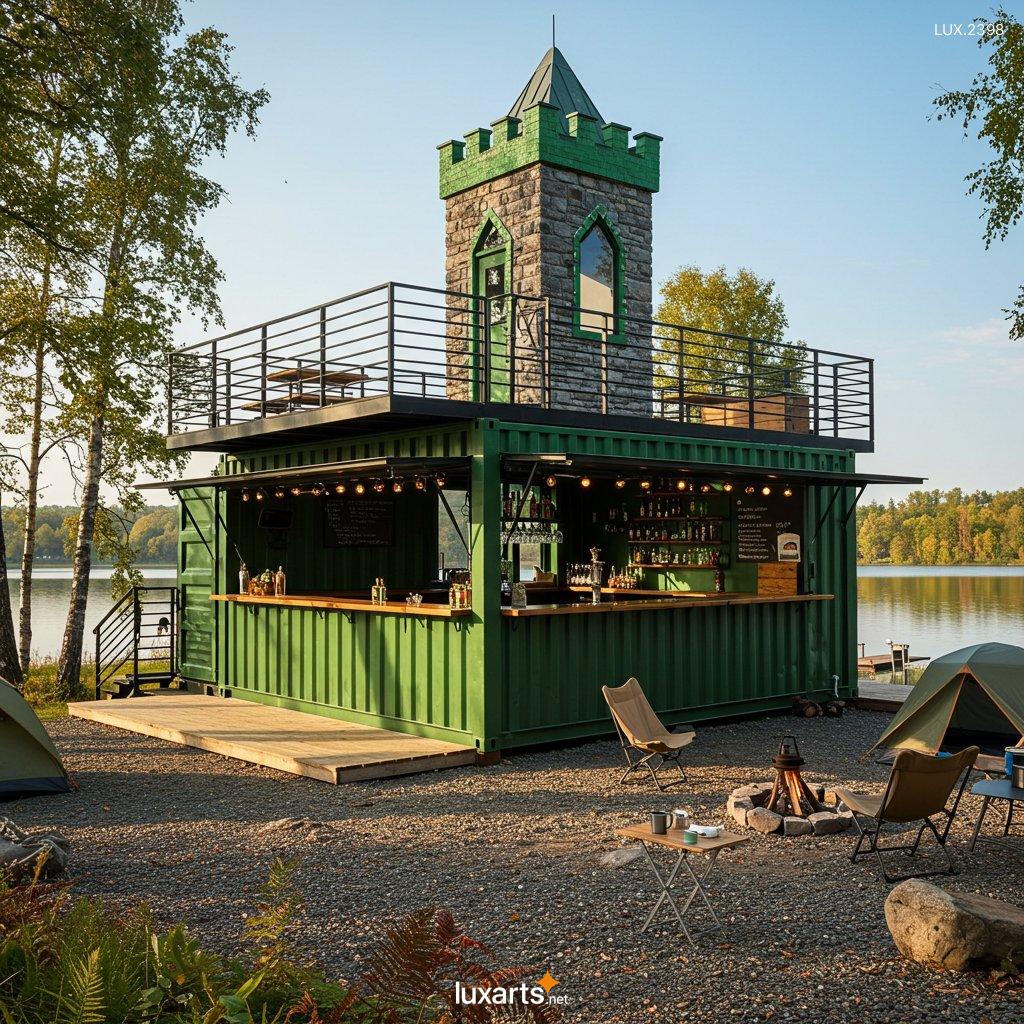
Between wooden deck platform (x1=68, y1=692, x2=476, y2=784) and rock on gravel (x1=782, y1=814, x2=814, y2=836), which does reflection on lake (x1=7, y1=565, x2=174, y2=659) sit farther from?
rock on gravel (x1=782, y1=814, x2=814, y2=836)

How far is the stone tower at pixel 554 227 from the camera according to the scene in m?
14.8

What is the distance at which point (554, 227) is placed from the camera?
48.9ft

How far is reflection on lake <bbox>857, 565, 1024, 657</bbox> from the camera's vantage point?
34500mm

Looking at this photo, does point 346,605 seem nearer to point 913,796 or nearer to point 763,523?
point 763,523

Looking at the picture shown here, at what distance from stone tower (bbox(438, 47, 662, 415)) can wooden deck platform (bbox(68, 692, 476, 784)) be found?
5.28m

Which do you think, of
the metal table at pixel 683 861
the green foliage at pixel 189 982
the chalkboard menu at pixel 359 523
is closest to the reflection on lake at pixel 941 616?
the chalkboard menu at pixel 359 523

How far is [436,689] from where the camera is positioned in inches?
398

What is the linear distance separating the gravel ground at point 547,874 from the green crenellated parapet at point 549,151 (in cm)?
873

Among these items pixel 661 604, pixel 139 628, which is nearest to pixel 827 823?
pixel 661 604

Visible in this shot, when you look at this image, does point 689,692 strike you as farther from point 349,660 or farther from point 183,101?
point 183,101

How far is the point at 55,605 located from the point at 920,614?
1589 inches

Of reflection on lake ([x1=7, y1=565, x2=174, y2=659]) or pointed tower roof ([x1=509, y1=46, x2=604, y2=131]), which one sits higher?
pointed tower roof ([x1=509, y1=46, x2=604, y2=131])

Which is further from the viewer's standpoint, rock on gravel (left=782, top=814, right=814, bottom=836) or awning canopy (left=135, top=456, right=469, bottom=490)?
awning canopy (left=135, top=456, right=469, bottom=490)

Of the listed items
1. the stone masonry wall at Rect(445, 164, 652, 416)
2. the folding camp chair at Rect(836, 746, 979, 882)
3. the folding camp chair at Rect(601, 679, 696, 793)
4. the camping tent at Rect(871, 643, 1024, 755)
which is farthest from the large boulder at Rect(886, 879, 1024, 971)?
the stone masonry wall at Rect(445, 164, 652, 416)
